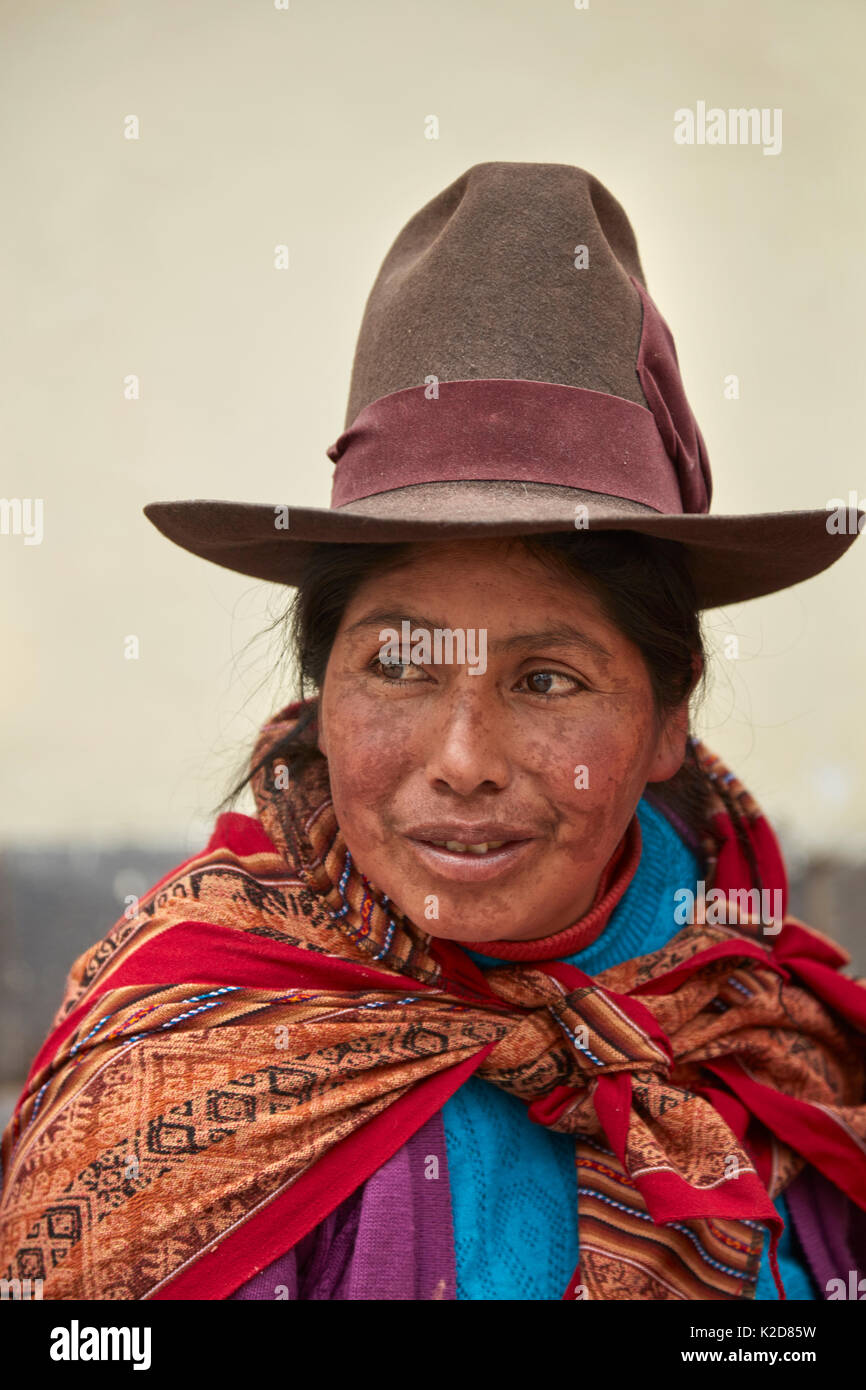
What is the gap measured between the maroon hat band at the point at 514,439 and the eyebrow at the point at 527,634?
0.19 meters

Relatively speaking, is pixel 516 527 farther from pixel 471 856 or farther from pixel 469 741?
pixel 471 856

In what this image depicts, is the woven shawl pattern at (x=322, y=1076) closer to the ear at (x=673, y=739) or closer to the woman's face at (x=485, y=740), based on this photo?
the woman's face at (x=485, y=740)

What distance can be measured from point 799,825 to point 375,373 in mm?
2401

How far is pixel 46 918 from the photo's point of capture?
339 cm

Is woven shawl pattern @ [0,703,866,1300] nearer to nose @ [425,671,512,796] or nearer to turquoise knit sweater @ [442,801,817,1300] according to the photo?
turquoise knit sweater @ [442,801,817,1300]

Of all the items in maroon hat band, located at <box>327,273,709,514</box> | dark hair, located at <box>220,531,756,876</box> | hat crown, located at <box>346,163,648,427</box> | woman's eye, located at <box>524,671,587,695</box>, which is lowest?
woman's eye, located at <box>524,671,587,695</box>

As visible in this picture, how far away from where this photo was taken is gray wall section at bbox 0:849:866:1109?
132 inches

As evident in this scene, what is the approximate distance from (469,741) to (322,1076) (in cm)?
56

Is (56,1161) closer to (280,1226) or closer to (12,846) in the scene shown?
(280,1226)

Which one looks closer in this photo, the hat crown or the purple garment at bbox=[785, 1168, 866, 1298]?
the hat crown

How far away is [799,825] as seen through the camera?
3588 mm

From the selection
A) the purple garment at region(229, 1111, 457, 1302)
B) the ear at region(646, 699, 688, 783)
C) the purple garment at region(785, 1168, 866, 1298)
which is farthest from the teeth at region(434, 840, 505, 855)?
the purple garment at region(785, 1168, 866, 1298)

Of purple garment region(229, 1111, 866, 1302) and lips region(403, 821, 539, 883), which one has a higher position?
lips region(403, 821, 539, 883)

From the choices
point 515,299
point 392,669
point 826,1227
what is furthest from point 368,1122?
point 515,299
